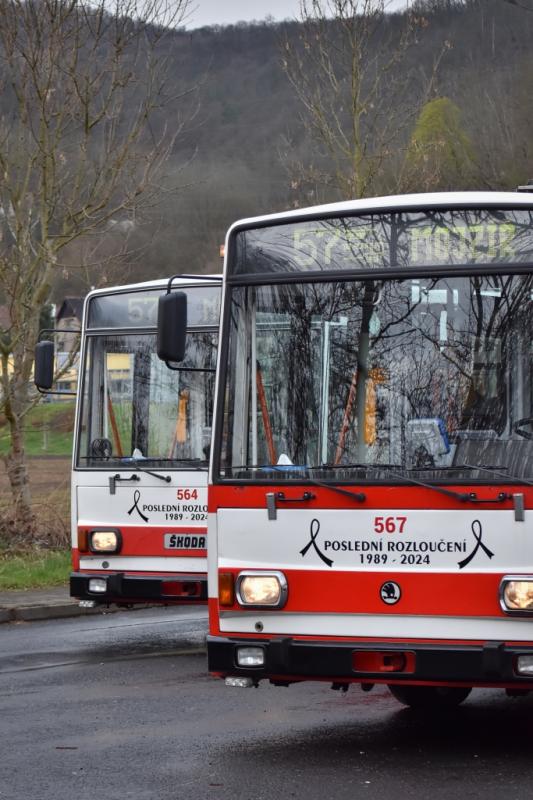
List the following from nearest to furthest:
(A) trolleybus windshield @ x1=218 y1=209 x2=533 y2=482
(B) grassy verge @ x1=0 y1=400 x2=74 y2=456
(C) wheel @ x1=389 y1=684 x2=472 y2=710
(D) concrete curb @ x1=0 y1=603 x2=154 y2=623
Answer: (A) trolleybus windshield @ x1=218 y1=209 x2=533 y2=482, (C) wheel @ x1=389 y1=684 x2=472 y2=710, (D) concrete curb @ x1=0 y1=603 x2=154 y2=623, (B) grassy verge @ x1=0 y1=400 x2=74 y2=456

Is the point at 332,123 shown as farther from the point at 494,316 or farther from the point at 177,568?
the point at 494,316

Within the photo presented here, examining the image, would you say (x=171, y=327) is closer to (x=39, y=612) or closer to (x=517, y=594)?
(x=517, y=594)

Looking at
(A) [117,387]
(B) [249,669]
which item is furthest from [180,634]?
(B) [249,669]

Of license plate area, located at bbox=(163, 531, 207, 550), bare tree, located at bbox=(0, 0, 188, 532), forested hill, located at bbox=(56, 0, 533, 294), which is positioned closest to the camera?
license plate area, located at bbox=(163, 531, 207, 550)

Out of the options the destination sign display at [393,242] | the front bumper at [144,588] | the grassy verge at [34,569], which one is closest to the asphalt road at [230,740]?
the front bumper at [144,588]

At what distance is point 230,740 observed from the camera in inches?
308

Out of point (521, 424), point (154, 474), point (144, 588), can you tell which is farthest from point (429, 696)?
point (154, 474)

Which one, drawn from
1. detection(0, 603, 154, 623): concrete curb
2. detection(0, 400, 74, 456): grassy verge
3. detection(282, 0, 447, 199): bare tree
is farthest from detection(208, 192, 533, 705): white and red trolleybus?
detection(282, 0, 447, 199): bare tree

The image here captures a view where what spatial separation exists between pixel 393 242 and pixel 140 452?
5459 mm

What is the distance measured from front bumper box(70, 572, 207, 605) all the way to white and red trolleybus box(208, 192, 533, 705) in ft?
14.2

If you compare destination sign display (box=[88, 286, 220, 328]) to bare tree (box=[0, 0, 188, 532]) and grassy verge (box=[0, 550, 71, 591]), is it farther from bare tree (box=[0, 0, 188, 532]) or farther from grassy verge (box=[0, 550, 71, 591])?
bare tree (box=[0, 0, 188, 532])

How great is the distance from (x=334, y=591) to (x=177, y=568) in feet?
16.1

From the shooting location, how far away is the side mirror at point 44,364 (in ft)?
40.4

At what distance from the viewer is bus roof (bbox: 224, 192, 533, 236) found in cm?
723
